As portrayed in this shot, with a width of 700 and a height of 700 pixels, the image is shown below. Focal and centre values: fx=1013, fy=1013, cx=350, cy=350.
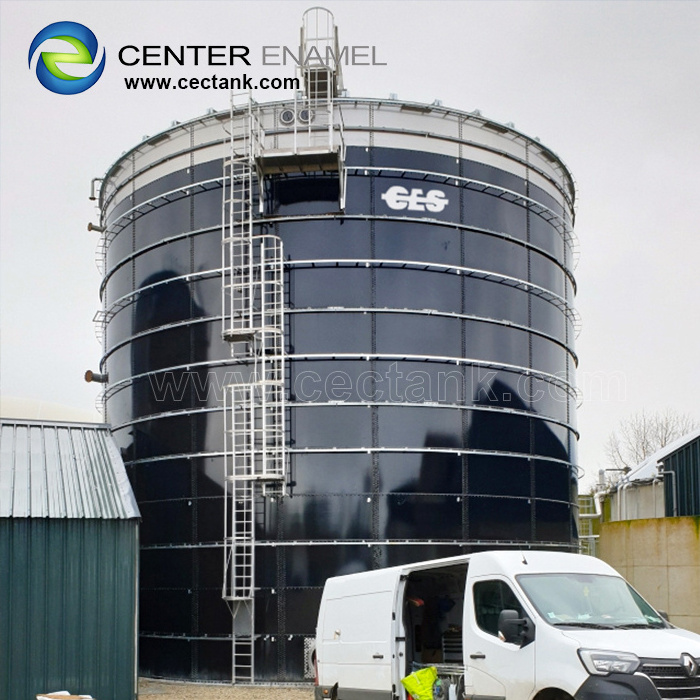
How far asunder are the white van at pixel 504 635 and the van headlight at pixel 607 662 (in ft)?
0.04

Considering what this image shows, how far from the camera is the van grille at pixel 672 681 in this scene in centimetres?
1032

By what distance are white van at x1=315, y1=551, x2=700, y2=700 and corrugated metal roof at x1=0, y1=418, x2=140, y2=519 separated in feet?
15.4

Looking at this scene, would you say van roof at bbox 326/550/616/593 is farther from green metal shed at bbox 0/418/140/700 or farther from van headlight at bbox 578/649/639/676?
green metal shed at bbox 0/418/140/700

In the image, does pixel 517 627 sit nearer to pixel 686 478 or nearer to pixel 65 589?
pixel 65 589

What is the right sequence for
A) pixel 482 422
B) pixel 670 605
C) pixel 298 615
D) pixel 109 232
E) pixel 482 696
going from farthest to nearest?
pixel 109 232 → pixel 670 605 → pixel 482 422 → pixel 298 615 → pixel 482 696

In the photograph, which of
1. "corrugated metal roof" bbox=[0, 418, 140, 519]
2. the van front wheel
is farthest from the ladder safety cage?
the van front wheel

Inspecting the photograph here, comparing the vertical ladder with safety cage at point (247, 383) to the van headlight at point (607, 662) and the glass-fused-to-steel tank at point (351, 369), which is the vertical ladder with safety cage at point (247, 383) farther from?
the van headlight at point (607, 662)

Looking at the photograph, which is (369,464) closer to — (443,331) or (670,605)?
(443,331)

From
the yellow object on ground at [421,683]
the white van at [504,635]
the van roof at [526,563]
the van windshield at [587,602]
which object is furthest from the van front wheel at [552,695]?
the yellow object on ground at [421,683]

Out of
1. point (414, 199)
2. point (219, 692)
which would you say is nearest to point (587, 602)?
point (219, 692)

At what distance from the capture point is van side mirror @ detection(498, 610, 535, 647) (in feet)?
36.9

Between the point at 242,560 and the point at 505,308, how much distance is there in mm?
7851

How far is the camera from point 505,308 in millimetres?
22344

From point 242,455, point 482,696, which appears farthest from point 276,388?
point 482,696
